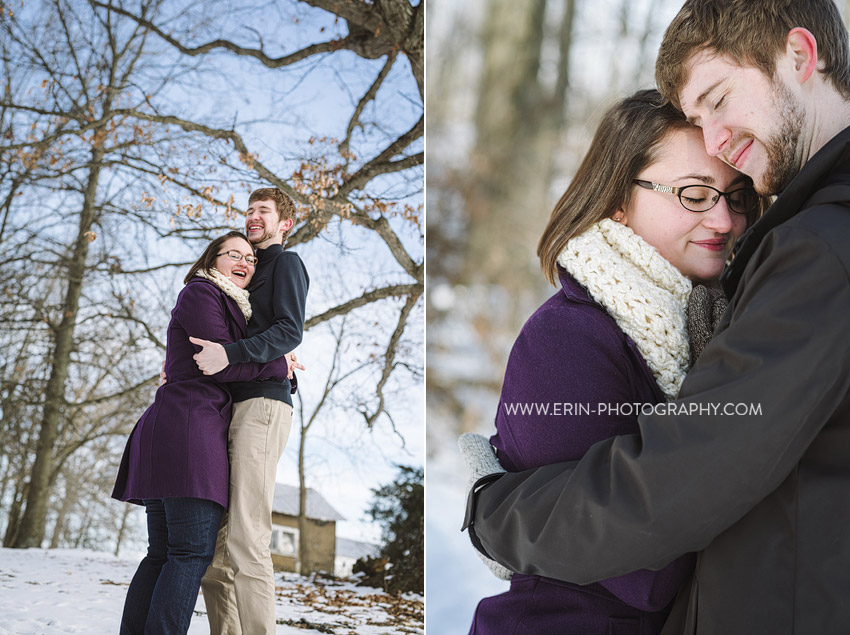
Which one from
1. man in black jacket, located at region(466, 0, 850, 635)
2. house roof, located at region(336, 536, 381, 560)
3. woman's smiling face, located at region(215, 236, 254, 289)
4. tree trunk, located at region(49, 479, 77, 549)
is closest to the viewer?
man in black jacket, located at region(466, 0, 850, 635)

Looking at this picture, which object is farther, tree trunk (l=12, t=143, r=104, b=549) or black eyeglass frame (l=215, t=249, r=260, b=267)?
tree trunk (l=12, t=143, r=104, b=549)

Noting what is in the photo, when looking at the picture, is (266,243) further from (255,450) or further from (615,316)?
(615,316)

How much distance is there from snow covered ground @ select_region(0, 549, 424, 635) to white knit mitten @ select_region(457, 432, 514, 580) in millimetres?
1199

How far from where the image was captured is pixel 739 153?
4.51 feet

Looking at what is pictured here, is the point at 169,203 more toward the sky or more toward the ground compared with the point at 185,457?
more toward the sky

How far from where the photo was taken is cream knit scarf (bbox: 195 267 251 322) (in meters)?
2.42

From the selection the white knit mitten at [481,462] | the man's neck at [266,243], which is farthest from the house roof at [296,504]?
the white knit mitten at [481,462]

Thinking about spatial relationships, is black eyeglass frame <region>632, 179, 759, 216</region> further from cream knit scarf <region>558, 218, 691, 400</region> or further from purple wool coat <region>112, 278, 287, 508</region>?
purple wool coat <region>112, 278, 287, 508</region>

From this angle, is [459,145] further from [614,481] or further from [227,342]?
[614,481]

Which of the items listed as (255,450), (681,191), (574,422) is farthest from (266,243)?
(574,422)

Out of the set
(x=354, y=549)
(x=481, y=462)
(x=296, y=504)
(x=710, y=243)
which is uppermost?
(x=710, y=243)

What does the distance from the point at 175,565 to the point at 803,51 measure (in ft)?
6.32

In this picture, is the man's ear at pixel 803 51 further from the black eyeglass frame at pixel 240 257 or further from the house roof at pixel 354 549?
the house roof at pixel 354 549

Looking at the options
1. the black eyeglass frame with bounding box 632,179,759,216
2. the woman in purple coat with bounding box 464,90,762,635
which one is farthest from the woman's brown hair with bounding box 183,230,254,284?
the black eyeglass frame with bounding box 632,179,759,216
